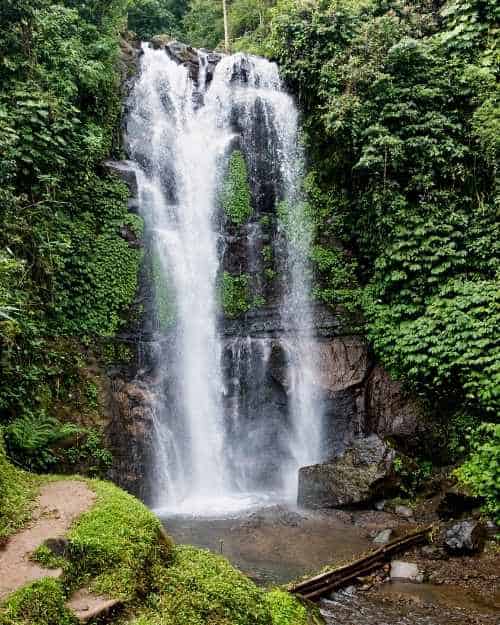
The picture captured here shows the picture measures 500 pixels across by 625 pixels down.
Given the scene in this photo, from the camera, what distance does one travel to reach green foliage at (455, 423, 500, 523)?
8.05 meters

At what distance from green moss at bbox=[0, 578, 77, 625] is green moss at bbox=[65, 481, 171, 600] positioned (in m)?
0.36

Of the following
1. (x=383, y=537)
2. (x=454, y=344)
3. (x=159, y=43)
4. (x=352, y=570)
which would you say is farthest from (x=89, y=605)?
(x=159, y=43)

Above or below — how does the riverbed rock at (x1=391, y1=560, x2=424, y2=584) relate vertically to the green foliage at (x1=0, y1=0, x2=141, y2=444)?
below

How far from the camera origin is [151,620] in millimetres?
3463

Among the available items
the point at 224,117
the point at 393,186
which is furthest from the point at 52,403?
the point at 224,117

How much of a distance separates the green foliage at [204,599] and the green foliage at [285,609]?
55 cm

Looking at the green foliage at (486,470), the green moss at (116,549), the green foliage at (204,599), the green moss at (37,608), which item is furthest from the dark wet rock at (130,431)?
the green moss at (37,608)

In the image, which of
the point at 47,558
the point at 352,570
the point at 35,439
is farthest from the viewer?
the point at 35,439

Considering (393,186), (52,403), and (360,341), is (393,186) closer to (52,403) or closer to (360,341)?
(360,341)

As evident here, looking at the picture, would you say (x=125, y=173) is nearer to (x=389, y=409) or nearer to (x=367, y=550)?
(x=389, y=409)

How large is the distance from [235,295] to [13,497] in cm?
805

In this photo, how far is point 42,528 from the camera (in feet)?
14.4

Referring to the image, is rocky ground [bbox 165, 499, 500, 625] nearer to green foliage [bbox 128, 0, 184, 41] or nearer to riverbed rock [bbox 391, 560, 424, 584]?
riverbed rock [bbox 391, 560, 424, 584]

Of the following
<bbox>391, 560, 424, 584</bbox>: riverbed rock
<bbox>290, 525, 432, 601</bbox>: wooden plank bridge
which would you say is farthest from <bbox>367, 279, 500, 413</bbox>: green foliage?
<bbox>391, 560, 424, 584</bbox>: riverbed rock
